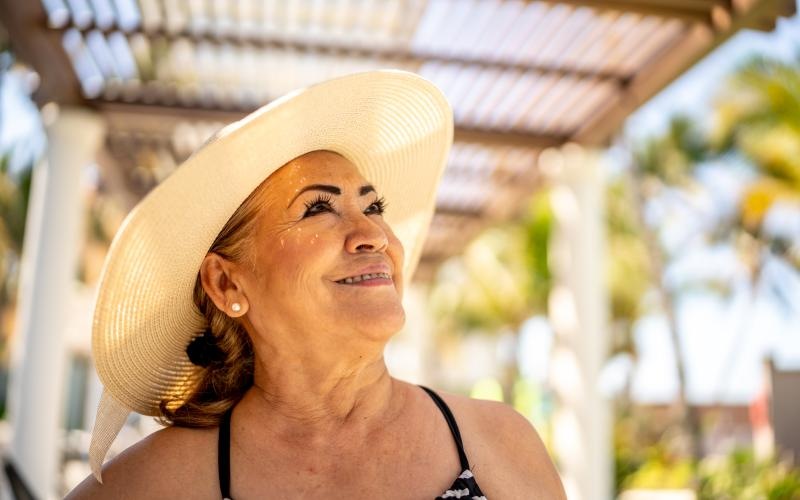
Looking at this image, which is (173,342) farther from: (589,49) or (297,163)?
(589,49)

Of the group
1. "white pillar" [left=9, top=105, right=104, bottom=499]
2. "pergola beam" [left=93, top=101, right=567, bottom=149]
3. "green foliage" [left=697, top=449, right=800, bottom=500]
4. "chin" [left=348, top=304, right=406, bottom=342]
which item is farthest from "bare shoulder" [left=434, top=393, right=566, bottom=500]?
"green foliage" [left=697, top=449, right=800, bottom=500]

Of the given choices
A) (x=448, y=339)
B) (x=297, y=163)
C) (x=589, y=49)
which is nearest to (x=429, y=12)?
(x=589, y=49)

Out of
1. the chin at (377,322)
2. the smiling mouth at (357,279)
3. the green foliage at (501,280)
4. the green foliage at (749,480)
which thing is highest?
the green foliage at (501,280)

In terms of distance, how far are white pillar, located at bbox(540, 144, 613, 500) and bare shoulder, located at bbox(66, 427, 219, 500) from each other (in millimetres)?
6365

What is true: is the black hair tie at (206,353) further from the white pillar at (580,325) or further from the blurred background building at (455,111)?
the white pillar at (580,325)

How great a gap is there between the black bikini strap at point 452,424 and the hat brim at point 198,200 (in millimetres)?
710

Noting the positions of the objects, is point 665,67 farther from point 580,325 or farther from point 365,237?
point 365,237

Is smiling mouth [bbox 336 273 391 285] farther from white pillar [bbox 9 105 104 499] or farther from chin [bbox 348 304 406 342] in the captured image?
white pillar [bbox 9 105 104 499]

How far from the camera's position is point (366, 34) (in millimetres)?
6688

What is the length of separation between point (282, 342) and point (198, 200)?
1.33ft

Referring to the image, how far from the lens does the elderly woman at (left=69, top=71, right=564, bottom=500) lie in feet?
6.42

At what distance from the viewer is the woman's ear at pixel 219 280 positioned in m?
2.14

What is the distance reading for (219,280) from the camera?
2.17m

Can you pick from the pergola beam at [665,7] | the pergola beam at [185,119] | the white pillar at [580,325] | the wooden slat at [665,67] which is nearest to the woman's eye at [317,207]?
the pergola beam at [665,7]
